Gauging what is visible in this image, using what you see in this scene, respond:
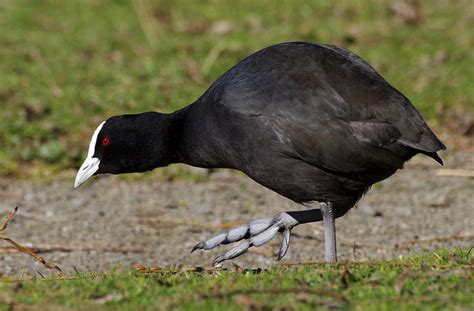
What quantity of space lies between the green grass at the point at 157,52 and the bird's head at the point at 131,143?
8.90 ft

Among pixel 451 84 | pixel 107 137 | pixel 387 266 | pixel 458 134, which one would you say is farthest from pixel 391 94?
pixel 451 84

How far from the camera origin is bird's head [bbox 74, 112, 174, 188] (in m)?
5.60

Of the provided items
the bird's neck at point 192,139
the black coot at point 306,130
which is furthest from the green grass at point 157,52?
the black coot at point 306,130

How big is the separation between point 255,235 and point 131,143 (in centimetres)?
85

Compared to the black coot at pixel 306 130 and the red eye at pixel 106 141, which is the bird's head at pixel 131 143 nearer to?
the red eye at pixel 106 141

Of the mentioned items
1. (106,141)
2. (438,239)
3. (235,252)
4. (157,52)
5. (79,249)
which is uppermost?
(157,52)

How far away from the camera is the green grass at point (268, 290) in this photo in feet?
12.7

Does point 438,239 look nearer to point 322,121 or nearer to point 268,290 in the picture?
point 322,121

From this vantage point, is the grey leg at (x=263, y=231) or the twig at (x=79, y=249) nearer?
the grey leg at (x=263, y=231)

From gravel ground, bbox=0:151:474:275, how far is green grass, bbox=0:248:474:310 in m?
1.60

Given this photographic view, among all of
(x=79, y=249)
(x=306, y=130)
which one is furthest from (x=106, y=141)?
(x=306, y=130)

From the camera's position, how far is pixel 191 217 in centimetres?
724

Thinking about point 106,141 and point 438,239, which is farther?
point 438,239

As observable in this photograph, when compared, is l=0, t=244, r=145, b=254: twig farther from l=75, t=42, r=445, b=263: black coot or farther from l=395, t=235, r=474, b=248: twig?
l=395, t=235, r=474, b=248: twig
